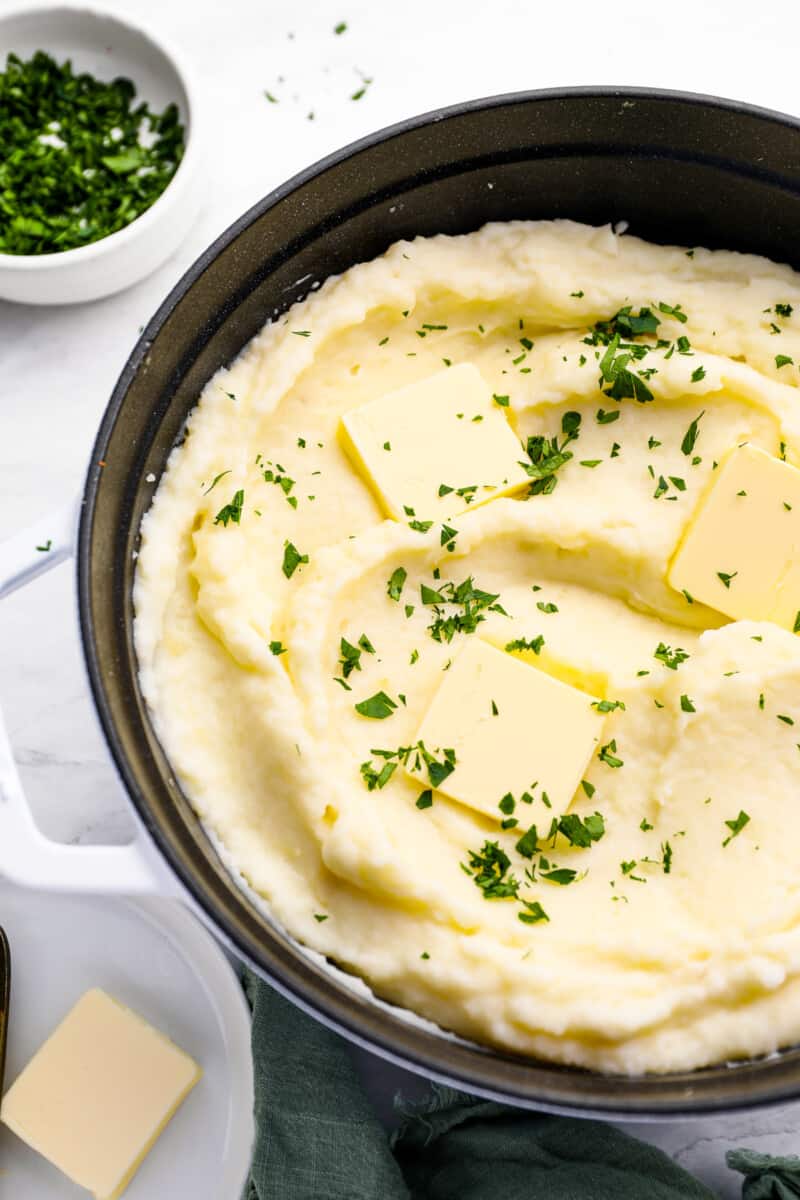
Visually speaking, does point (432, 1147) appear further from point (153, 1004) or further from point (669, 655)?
point (669, 655)

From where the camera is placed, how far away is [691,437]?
352 centimetres

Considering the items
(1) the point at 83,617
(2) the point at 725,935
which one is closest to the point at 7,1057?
(1) the point at 83,617

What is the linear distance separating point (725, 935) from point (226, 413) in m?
2.03

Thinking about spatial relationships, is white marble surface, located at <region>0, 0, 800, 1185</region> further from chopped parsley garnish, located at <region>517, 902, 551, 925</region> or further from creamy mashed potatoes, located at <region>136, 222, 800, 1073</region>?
chopped parsley garnish, located at <region>517, 902, 551, 925</region>

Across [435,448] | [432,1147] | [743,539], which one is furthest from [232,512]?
[432,1147]

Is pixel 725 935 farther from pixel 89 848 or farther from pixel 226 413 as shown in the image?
pixel 226 413

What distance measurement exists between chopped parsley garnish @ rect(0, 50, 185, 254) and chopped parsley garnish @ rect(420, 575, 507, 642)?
1.80 meters

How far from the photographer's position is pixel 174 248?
4129mm

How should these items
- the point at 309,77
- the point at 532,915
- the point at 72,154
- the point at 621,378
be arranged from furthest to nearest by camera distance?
the point at 309,77, the point at 72,154, the point at 621,378, the point at 532,915

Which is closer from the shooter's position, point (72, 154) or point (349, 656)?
point (349, 656)

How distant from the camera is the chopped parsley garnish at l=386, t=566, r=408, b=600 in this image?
3.39 meters

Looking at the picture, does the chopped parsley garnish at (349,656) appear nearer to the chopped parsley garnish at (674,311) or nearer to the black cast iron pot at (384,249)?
the black cast iron pot at (384,249)

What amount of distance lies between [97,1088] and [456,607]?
1928 mm

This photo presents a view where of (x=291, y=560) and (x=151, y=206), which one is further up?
(x=151, y=206)
